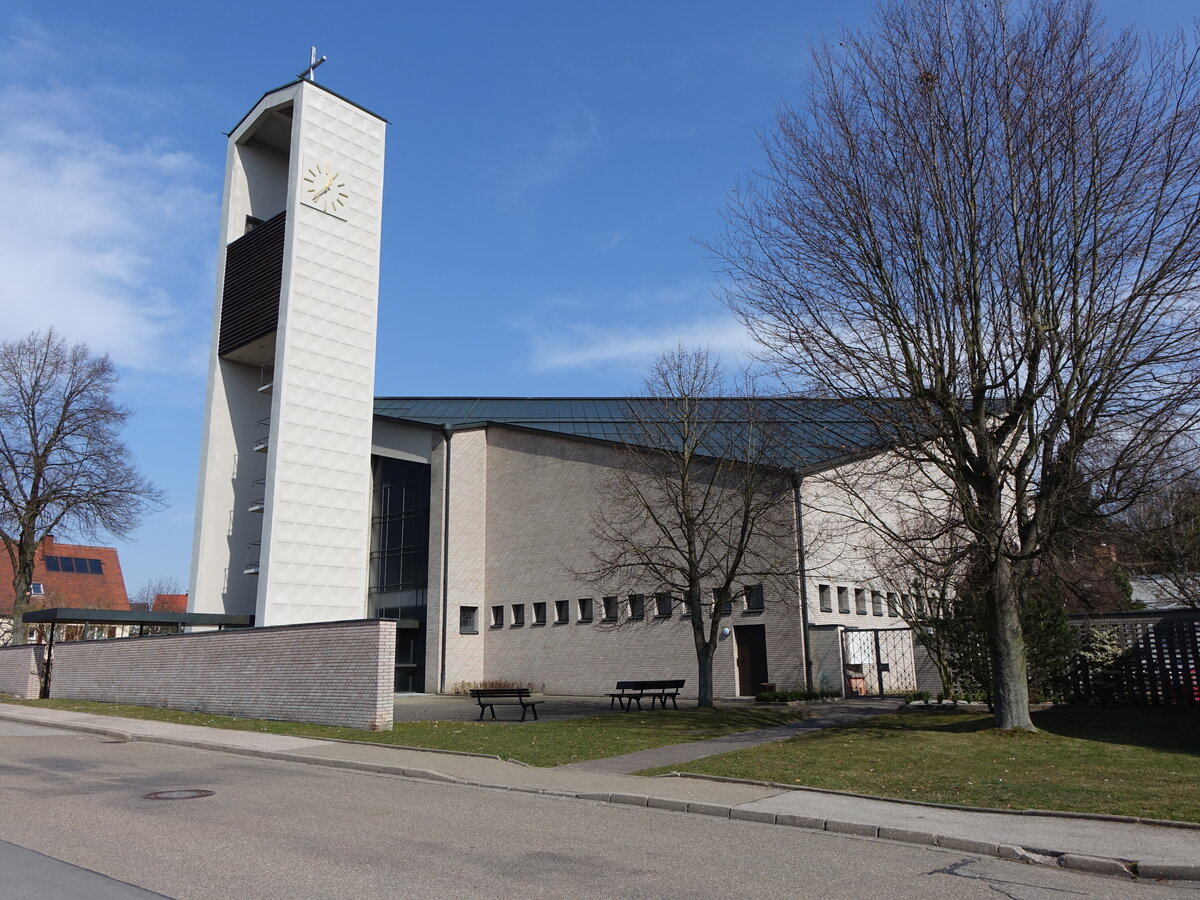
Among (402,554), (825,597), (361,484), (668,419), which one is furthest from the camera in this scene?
(402,554)

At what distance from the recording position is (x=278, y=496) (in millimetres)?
32906

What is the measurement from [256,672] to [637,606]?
43.5 feet

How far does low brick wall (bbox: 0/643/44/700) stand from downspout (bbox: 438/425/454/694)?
14.4 meters

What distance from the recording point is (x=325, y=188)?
121 feet

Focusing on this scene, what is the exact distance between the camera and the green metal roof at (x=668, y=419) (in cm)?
1916

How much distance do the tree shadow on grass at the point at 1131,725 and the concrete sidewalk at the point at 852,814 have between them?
6.06 m

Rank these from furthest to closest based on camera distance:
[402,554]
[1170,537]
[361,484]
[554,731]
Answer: [402,554] < [361,484] < [1170,537] < [554,731]

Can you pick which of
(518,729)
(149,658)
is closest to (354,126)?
(149,658)

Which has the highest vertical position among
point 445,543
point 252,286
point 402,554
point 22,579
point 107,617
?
point 252,286

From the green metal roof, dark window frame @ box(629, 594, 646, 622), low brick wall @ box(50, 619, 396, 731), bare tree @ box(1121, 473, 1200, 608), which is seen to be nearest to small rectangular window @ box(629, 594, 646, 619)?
dark window frame @ box(629, 594, 646, 622)

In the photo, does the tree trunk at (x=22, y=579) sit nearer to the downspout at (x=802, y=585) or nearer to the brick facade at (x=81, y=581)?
the brick facade at (x=81, y=581)

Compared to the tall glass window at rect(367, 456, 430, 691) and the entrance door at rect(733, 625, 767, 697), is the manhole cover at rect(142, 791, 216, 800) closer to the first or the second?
the entrance door at rect(733, 625, 767, 697)

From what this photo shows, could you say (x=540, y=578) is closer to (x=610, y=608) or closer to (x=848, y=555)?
(x=610, y=608)

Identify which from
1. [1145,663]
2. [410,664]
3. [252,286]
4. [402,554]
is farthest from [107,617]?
[1145,663]
